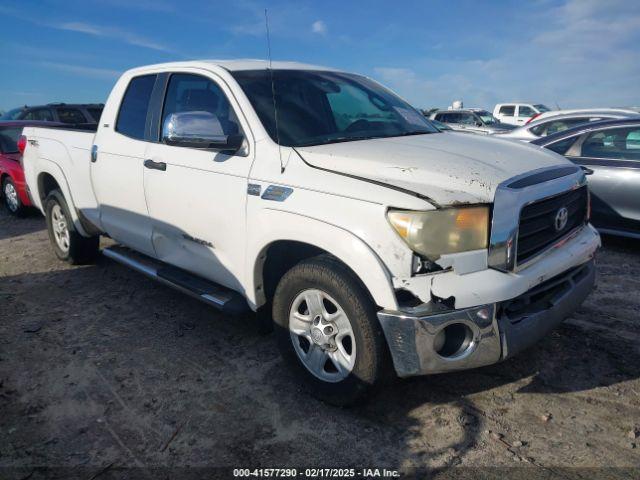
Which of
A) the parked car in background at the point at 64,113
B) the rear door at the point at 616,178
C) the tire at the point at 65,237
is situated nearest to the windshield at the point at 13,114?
the parked car in background at the point at 64,113

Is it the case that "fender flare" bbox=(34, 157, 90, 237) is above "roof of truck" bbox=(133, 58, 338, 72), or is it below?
below

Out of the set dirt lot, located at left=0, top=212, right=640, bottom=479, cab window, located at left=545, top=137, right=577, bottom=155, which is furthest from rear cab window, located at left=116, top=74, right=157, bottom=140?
cab window, located at left=545, top=137, right=577, bottom=155

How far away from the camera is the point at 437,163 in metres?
2.65

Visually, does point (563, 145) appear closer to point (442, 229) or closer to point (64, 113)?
point (442, 229)

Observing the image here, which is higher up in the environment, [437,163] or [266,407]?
[437,163]

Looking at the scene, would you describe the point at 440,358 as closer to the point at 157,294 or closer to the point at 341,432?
the point at 341,432

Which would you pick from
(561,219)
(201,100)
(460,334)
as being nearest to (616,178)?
(561,219)

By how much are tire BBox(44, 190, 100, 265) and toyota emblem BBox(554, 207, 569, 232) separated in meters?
4.56

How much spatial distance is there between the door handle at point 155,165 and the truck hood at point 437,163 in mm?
1241

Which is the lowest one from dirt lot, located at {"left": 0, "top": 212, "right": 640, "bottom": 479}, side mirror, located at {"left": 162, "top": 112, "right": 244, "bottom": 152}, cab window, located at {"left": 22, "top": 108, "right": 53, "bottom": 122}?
dirt lot, located at {"left": 0, "top": 212, "right": 640, "bottom": 479}

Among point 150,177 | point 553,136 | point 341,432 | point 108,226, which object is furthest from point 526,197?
point 553,136

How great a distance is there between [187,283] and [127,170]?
3.79 ft

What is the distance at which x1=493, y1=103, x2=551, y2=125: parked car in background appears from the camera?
22.2 meters

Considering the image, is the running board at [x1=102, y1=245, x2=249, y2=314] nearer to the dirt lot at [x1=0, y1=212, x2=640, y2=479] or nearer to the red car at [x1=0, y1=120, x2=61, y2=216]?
the dirt lot at [x1=0, y1=212, x2=640, y2=479]
